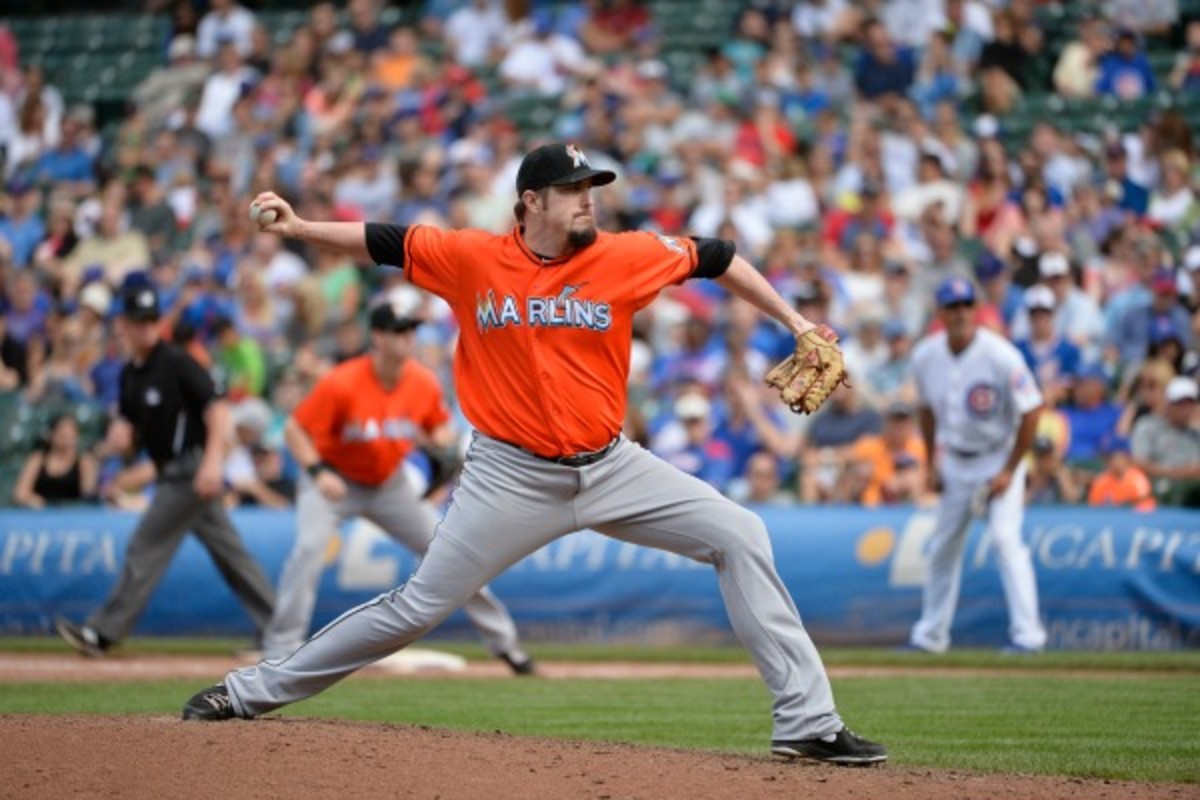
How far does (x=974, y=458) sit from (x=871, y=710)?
3.67 meters

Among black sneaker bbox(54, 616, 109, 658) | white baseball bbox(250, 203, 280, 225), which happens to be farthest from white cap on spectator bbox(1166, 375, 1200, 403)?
white baseball bbox(250, 203, 280, 225)

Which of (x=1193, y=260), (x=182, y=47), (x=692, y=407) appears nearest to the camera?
(x=1193, y=260)

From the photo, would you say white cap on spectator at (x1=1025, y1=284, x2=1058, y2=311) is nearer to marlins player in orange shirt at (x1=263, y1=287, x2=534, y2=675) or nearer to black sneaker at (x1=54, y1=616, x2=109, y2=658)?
marlins player in orange shirt at (x1=263, y1=287, x2=534, y2=675)

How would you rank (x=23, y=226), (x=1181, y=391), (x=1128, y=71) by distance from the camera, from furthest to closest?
(x=23, y=226), (x=1128, y=71), (x=1181, y=391)

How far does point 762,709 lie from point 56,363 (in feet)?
37.3

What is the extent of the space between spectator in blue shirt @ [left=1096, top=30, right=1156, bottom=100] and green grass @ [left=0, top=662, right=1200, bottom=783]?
29.0ft

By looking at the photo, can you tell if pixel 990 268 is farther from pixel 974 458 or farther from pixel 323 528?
pixel 323 528

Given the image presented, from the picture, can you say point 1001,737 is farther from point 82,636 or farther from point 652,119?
point 652,119

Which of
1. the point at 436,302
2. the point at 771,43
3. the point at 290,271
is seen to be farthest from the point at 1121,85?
the point at 290,271

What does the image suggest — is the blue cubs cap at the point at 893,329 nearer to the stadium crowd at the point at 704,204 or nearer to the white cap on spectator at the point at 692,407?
the stadium crowd at the point at 704,204

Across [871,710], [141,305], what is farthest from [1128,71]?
[871,710]

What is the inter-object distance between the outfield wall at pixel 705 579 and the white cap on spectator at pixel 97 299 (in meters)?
3.96

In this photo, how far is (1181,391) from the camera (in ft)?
47.4

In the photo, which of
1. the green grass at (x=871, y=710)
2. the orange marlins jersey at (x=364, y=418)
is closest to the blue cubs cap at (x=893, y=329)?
the green grass at (x=871, y=710)
